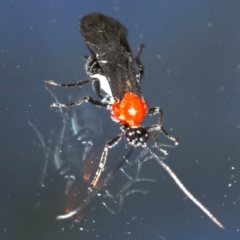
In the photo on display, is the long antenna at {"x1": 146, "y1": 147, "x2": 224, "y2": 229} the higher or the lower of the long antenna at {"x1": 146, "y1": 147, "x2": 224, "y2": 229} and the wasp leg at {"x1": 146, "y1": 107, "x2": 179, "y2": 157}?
the lower

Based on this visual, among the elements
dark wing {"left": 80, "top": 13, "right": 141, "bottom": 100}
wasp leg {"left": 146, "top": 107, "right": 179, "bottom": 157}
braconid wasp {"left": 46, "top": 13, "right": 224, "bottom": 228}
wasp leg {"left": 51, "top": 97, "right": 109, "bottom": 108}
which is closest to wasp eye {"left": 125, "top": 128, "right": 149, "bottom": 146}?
braconid wasp {"left": 46, "top": 13, "right": 224, "bottom": 228}

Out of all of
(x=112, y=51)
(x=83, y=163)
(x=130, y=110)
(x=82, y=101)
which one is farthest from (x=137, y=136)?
(x=112, y=51)

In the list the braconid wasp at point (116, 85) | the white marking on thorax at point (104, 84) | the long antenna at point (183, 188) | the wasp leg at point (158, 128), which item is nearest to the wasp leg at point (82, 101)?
the braconid wasp at point (116, 85)

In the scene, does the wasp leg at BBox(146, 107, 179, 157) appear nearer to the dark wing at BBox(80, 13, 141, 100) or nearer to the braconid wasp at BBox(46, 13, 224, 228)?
the braconid wasp at BBox(46, 13, 224, 228)

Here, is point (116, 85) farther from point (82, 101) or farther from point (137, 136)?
point (137, 136)

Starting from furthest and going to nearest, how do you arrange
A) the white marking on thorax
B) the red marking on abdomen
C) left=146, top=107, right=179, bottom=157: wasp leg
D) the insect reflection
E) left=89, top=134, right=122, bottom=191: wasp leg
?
1. the white marking on thorax
2. left=146, top=107, right=179, bottom=157: wasp leg
3. the red marking on abdomen
4. left=89, top=134, right=122, bottom=191: wasp leg
5. the insect reflection

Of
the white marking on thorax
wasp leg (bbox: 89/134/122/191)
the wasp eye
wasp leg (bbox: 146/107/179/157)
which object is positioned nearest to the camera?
wasp leg (bbox: 89/134/122/191)

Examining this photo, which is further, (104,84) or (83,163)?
(104,84)
